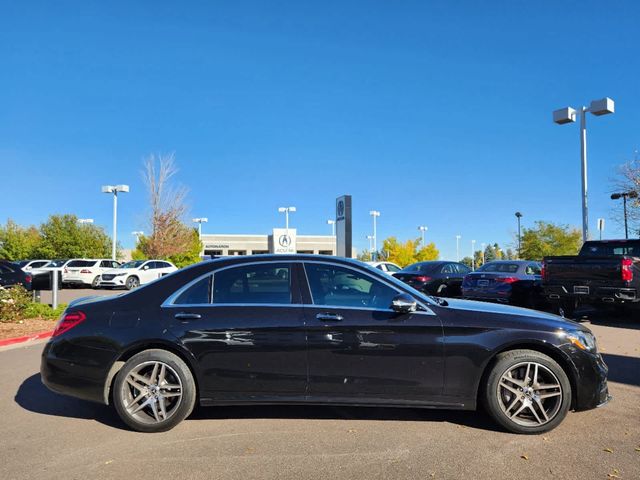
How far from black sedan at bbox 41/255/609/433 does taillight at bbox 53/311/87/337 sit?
0.06 feet

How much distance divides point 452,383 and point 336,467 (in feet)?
4.25

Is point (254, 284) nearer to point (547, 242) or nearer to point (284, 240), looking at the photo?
point (284, 240)

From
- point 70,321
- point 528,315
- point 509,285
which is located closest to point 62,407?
point 70,321

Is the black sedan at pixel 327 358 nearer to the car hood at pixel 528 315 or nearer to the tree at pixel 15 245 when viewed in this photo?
the car hood at pixel 528 315

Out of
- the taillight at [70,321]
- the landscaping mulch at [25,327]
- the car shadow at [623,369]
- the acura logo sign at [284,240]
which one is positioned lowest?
the car shadow at [623,369]

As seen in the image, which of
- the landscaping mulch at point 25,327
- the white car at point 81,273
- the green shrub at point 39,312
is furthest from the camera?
the white car at point 81,273

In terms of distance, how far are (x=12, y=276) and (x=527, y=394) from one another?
47.3ft

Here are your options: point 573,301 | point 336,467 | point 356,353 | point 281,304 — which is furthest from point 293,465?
point 573,301

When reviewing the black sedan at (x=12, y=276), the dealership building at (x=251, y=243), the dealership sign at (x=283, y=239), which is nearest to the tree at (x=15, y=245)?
the dealership building at (x=251, y=243)

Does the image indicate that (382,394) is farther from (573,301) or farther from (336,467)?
(573,301)

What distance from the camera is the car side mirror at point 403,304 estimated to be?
13.9ft

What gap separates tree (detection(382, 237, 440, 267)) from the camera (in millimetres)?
56750

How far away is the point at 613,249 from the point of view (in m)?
11.9

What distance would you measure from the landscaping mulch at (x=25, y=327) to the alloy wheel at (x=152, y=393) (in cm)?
635
